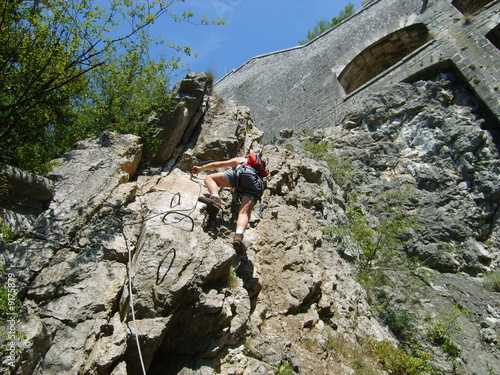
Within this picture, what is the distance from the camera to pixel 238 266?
5.59 m

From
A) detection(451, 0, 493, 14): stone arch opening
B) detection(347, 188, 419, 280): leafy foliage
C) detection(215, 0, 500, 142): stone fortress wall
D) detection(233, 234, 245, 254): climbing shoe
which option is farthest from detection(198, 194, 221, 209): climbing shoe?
detection(451, 0, 493, 14): stone arch opening

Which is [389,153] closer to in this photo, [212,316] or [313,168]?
[313,168]

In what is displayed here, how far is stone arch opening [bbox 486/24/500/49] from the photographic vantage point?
38.2 feet

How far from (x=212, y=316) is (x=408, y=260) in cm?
510

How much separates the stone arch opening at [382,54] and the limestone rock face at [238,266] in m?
4.70

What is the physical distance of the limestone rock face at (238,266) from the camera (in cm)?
435

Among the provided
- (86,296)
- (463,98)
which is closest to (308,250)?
(86,296)

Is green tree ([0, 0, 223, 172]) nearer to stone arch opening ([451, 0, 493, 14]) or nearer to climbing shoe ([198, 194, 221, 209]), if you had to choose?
climbing shoe ([198, 194, 221, 209])

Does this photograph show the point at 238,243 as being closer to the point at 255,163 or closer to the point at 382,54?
the point at 255,163

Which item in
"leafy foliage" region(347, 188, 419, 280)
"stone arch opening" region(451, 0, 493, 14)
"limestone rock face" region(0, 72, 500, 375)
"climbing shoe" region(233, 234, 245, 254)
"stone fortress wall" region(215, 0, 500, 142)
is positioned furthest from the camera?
"stone arch opening" region(451, 0, 493, 14)

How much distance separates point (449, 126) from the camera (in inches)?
399

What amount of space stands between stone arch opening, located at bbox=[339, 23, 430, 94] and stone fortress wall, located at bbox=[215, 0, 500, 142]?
0.10ft

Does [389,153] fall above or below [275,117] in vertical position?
below

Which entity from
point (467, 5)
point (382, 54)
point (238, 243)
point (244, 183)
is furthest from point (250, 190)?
point (467, 5)
